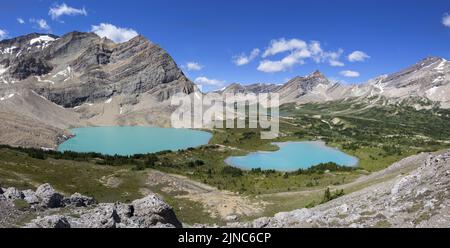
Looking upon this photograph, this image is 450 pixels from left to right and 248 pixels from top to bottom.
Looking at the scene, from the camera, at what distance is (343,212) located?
95.5 ft

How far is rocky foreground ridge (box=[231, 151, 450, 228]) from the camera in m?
22.3

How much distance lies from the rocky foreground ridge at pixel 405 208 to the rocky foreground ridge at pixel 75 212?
768 centimetres

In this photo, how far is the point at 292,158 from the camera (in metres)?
132

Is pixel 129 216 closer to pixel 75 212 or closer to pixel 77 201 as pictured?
pixel 75 212

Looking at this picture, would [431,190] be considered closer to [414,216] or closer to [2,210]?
[414,216]

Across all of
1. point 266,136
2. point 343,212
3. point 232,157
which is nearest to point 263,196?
point 343,212

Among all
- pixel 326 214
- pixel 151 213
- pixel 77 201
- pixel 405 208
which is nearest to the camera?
pixel 405 208

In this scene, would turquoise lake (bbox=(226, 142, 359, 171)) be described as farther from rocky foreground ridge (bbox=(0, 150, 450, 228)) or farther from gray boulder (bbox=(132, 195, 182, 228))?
gray boulder (bbox=(132, 195, 182, 228))

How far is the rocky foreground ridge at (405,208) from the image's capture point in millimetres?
22266

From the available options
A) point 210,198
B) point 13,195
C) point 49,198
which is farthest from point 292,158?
point 13,195

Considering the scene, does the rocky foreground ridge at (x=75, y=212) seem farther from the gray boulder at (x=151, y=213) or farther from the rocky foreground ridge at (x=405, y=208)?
the rocky foreground ridge at (x=405, y=208)

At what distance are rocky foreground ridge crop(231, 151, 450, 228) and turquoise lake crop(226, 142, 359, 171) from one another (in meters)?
78.1

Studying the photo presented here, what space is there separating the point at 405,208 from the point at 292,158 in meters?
108

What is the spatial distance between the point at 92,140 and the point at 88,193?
122 metres
